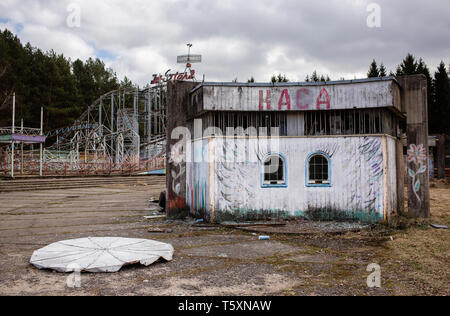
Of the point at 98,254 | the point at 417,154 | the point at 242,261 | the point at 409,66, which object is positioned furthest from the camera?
the point at 409,66

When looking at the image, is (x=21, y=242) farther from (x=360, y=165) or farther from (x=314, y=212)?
(x=360, y=165)

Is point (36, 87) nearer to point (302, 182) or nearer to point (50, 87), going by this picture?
point (50, 87)

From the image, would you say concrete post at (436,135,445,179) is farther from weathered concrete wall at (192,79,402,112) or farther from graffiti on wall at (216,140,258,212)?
graffiti on wall at (216,140,258,212)

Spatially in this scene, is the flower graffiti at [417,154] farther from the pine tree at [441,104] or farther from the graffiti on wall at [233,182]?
the pine tree at [441,104]

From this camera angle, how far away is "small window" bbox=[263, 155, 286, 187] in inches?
422

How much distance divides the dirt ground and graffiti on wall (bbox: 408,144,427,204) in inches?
45.9

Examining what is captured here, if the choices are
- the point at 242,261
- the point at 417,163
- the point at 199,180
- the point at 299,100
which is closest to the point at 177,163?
the point at 199,180

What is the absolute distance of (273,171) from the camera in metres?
10.8

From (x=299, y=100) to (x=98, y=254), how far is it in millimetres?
7394

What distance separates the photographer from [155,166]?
3122cm

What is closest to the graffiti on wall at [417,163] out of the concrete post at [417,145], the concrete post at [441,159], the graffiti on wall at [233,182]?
the concrete post at [417,145]

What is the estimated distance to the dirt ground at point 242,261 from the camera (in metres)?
5.17
